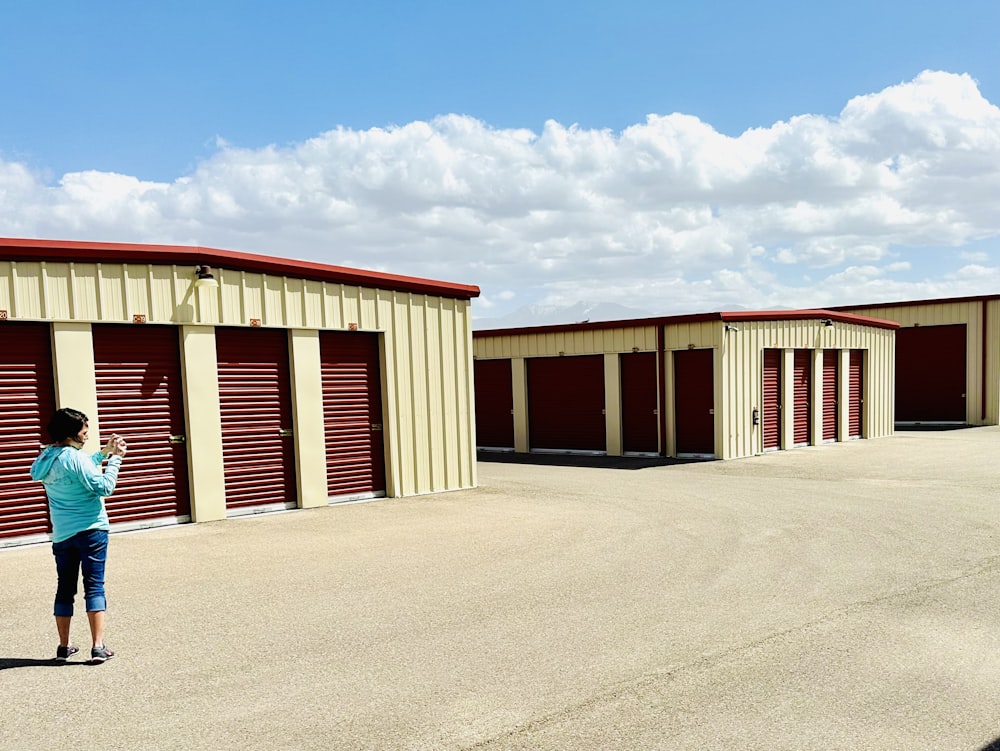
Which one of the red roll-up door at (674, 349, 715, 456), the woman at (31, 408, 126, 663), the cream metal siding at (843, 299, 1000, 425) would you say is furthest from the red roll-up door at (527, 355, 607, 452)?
the woman at (31, 408, 126, 663)

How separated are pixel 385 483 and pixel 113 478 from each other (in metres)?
7.46

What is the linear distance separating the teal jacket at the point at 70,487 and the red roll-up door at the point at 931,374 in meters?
27.4

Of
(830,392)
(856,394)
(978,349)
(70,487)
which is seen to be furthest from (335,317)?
(978,349)

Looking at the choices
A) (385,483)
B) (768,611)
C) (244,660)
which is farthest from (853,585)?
(385,483)

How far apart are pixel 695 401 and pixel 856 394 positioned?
23.3 feet

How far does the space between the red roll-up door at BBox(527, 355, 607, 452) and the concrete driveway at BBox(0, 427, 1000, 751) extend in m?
9.43

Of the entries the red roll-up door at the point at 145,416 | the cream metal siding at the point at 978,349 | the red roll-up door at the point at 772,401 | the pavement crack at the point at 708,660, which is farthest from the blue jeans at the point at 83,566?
the cream metal siding at the point at 978,349

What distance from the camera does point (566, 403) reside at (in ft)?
66.9

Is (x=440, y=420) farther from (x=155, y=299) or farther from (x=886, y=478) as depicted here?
(x=886, y=478)

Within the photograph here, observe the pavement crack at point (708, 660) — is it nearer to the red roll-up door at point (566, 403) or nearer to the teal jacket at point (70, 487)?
the teal jacket at point (70, 487)

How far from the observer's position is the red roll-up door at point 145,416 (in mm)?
9422

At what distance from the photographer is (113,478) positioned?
5.02 meters

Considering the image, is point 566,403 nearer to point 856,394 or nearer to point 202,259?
point 856,394

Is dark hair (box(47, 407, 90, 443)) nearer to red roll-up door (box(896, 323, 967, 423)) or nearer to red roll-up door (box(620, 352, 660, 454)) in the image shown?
red roll-up door (box(620, 352, 660, 454))
